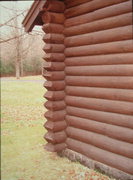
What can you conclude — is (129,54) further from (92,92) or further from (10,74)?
(10,74)

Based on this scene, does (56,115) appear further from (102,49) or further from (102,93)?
(102,49)

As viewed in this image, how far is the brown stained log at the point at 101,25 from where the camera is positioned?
5.28 m

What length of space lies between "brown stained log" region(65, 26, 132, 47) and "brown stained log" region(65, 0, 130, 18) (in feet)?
1.85

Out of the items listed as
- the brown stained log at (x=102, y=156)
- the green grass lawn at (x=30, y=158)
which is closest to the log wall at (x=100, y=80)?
the brown stained log at (x=102, y=156)

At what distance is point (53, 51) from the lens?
673 centimetres

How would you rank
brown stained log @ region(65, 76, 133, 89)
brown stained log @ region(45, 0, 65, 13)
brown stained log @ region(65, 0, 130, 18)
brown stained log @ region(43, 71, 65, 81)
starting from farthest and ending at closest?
brown stained log @ region(43, 71, 65, 81) < brown stained log @ region(45, 0, 65, 13) < brown stained log @ region(65, 0, 130, 18) < brown stained log @ region(65, 76, 133, 89)

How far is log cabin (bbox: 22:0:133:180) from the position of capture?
542cm

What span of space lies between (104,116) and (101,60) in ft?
4.24

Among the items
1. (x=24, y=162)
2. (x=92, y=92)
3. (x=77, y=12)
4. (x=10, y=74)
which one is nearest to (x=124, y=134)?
(x=92, y=92)

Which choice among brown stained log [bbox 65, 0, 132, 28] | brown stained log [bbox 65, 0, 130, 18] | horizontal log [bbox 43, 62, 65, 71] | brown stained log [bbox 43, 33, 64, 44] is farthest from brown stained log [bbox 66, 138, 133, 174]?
brown stained log [bbox 65, 0, 130, 18]

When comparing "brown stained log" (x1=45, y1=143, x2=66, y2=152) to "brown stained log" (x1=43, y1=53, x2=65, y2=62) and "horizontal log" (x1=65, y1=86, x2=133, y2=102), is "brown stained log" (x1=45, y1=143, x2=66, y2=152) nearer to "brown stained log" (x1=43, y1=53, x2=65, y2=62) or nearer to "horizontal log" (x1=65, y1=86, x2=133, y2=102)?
"horizontal log" (x1=65, y1=86, x2=133, y2=102)

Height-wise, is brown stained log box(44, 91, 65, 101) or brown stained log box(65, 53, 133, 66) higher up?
brown stained log box(65, 53, 133, 66)

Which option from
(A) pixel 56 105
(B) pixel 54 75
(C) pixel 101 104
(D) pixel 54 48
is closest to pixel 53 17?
(D) pixel 54 48

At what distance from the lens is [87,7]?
616 centimetres
